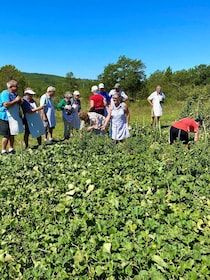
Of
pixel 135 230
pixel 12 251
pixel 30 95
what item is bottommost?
pixel 12 251

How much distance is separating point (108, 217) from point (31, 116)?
14.2 feet

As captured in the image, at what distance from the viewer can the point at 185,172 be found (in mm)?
3791

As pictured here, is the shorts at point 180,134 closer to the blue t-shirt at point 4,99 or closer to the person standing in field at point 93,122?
the person standing in field at point 93,122

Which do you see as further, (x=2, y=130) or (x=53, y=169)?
(x=2, y=130)

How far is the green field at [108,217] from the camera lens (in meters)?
1.95

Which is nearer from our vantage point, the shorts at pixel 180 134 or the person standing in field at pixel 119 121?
the shorts at pixel 180 134

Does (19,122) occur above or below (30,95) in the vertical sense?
below

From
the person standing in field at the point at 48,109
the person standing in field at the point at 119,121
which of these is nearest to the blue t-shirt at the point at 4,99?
the person standing in field at the point at 48,109

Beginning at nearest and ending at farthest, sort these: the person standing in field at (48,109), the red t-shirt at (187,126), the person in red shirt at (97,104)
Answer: the red t-shirt at (187,126) → the person standing in field at (48,109) → the person in red shirt at (97,104)

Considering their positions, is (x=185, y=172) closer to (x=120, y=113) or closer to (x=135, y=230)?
(x=135, y=230)

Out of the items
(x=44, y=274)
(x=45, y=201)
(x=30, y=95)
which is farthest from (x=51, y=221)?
(x=30, y=95)

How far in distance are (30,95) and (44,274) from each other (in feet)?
16.2

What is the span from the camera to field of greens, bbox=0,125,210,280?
1.95m

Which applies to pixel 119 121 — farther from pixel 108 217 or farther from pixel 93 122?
pixel 108 217
